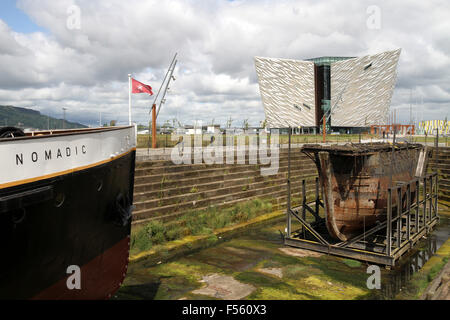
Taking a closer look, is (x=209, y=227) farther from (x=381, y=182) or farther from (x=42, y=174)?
(x=42, y=174)

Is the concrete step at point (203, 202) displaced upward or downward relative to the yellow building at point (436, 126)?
downward

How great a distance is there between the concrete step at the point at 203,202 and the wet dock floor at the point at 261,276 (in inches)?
85.5

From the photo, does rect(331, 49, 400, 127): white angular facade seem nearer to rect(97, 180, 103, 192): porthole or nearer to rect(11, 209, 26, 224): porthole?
rect(97, 180, 103, 192): porthole

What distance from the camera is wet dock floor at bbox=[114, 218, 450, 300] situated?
8.27m

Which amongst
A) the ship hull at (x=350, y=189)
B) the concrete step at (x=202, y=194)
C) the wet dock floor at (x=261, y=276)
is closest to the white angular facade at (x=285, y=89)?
the concrete step at (x=202, y=194)

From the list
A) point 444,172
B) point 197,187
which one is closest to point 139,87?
point 197,187

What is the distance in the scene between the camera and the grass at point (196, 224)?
11.2 metres

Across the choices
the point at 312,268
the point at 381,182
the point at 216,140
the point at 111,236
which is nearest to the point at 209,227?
the point at 312,268

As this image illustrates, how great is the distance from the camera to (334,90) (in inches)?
3022

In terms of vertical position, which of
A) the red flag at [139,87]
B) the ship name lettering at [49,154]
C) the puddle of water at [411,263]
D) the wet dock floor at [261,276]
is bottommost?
the puddle of water at [411,263]

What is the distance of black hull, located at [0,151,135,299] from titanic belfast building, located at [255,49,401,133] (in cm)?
6796

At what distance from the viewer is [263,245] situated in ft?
40.5

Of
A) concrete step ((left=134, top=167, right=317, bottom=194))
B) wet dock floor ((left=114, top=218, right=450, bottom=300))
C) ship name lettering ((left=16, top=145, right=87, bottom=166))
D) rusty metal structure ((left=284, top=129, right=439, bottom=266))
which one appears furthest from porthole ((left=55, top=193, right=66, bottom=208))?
rusty metal structure ((left=284, top=129, right=439, bottom=266))

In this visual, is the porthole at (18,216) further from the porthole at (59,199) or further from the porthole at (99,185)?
the porthole at (99,185)
